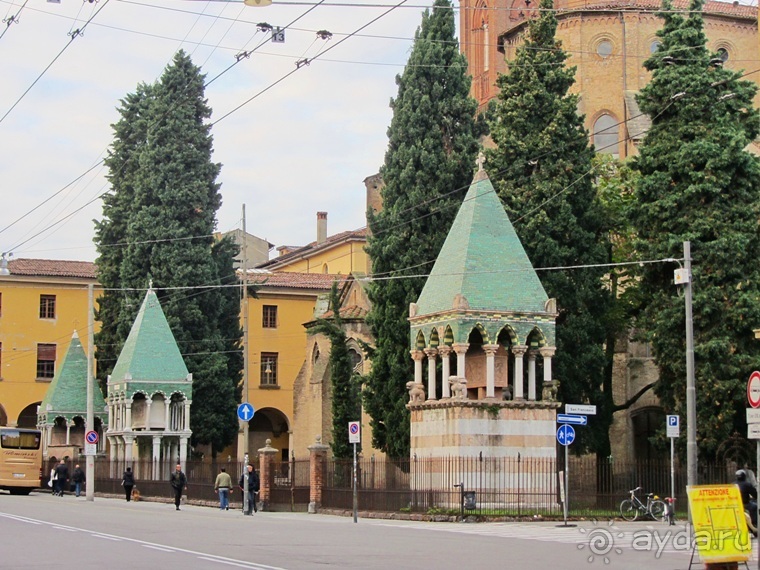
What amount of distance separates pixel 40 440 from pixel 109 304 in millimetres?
8720

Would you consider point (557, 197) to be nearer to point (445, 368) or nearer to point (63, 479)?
point (445, 368)

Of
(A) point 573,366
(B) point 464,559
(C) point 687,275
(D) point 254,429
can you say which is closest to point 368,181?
(D) point 254,429

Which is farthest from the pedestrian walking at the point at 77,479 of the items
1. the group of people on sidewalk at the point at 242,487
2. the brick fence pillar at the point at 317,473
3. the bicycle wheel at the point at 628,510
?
the bicycle wheel at the point at 628,510

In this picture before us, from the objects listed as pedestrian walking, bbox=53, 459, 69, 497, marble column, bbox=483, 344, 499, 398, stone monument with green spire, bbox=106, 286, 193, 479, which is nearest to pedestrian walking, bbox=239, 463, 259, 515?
marble column, bbox=483, 344, 499, 398

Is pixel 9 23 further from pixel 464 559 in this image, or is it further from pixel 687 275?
pixel 687 275

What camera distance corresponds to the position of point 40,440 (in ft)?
155

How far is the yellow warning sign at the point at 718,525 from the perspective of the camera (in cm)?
1382

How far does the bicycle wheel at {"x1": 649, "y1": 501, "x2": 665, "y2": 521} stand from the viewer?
99.9ft

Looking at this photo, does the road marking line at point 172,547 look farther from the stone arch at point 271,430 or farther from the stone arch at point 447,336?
the stone arch at point 271,430

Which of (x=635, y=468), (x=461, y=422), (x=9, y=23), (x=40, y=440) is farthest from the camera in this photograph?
(x=40, y=440)

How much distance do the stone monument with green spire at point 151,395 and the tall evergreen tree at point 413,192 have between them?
356 inches

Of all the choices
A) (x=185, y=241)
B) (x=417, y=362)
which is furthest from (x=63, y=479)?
(x=417, y=362)

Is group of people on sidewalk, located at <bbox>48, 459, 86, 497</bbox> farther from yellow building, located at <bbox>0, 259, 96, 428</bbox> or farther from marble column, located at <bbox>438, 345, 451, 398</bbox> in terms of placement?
marble column, located at <bbox>438, 345, 451, 398</bbox>

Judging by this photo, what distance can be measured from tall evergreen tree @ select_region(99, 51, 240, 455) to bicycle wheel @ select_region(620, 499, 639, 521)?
22.2m
